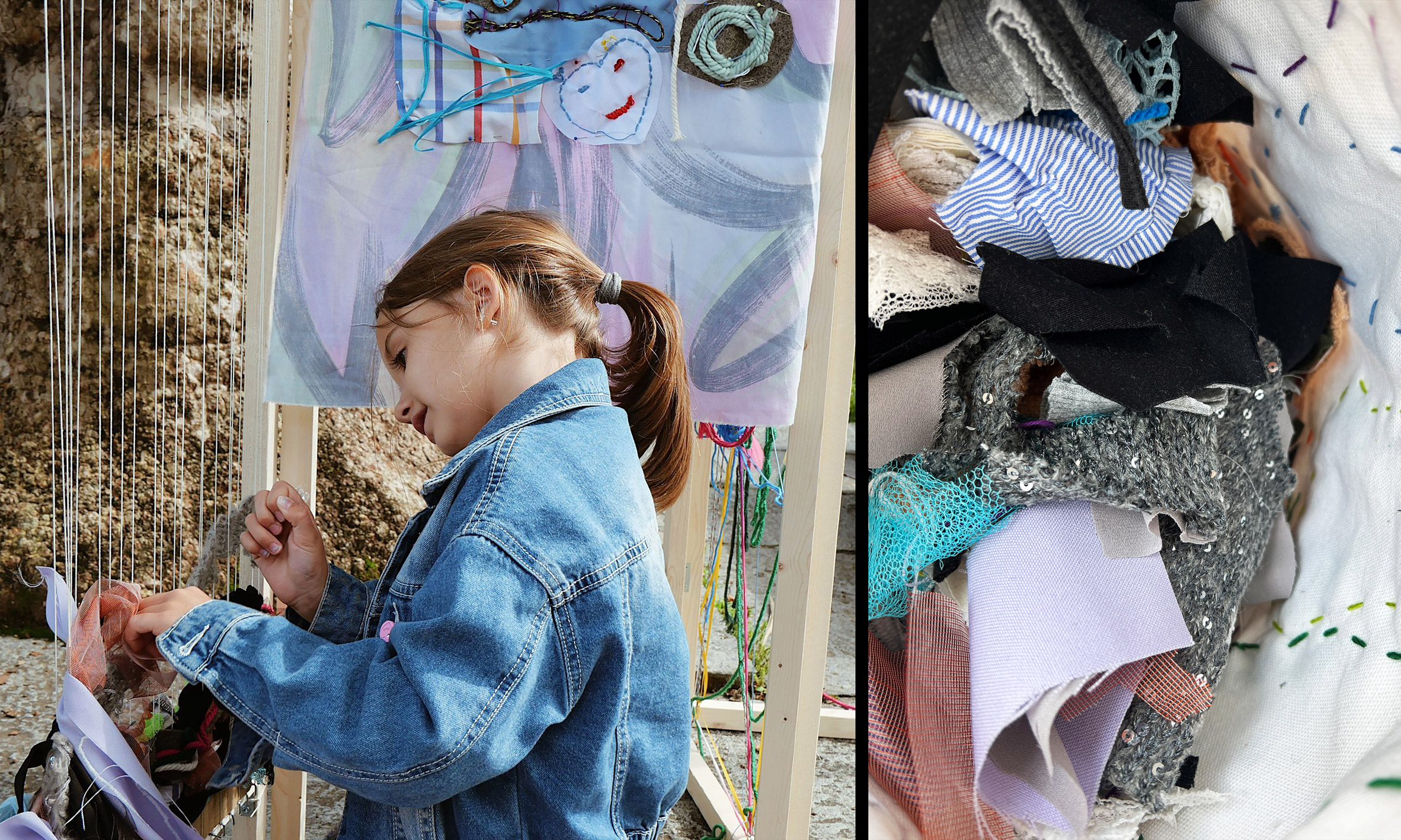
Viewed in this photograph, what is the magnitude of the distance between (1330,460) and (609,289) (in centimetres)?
54

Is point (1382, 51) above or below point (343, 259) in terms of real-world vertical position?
above

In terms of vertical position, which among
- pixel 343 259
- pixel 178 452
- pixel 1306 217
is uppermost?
pixel 1306 217

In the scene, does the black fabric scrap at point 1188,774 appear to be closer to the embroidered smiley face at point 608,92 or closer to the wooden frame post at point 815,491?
the wooden frame post at point 815,491

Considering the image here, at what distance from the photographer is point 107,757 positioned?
26.2 inches

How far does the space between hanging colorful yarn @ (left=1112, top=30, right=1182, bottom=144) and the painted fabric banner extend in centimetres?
46

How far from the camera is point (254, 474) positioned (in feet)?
3.36

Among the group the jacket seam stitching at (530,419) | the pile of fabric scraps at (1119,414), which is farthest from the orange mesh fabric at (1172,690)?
the jacket seam stitching at (530,419)

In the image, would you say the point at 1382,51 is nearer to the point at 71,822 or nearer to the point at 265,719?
the point at 265,719

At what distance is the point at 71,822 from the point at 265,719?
0.44 ft

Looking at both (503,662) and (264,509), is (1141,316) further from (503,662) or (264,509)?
(264,509)

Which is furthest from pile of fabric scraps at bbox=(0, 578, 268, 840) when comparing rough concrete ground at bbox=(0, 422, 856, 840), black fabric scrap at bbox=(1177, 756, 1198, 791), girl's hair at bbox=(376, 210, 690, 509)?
black fabric scrap at bbox=(1177, 756, 1198, 791)

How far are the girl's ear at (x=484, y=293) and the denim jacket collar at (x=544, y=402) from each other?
2.6 inches

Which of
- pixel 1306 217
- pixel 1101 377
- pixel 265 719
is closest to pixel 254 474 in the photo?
pixel 265 719

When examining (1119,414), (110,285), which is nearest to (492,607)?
(1119,414)
